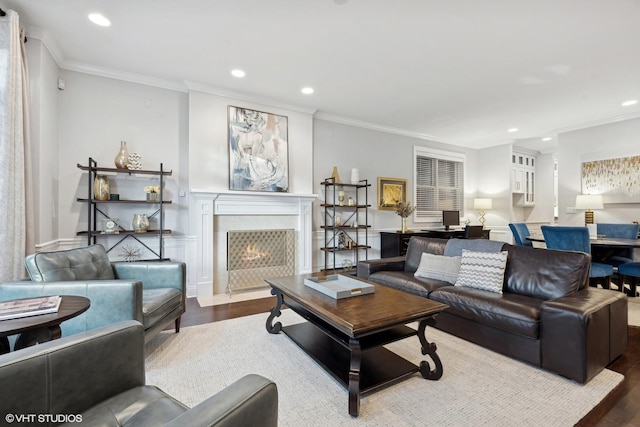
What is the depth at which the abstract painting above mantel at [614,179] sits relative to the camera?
501cm

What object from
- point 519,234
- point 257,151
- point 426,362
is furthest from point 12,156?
point 519,234

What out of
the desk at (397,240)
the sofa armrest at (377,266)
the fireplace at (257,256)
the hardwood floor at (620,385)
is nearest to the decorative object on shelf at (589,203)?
the desk at (397,240)

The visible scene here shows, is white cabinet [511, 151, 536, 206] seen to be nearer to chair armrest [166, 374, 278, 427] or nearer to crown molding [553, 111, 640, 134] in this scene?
crown molding [553, 111, 640, 134]

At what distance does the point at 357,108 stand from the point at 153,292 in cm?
397

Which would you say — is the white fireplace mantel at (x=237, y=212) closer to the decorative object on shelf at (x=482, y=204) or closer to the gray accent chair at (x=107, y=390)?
the gray accent chair at (x=107, y=390)

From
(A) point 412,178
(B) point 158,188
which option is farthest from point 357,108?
(B) point 158,188

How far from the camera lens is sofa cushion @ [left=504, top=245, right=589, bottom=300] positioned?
7.75 feet

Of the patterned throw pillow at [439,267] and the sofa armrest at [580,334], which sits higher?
the patterned throw pillow at [439,267]

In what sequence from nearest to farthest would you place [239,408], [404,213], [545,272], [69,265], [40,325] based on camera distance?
[239,408]
[40,325]
[69,265]
[545,272]
[404,213]

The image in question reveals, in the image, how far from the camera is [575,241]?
3.56 meters

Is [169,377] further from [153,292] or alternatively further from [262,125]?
[262,125]

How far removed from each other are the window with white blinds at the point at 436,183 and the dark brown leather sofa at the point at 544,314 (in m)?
3.67

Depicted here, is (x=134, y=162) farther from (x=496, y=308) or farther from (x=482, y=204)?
(x=482, y=204)

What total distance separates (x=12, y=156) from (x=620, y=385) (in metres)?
4.70
